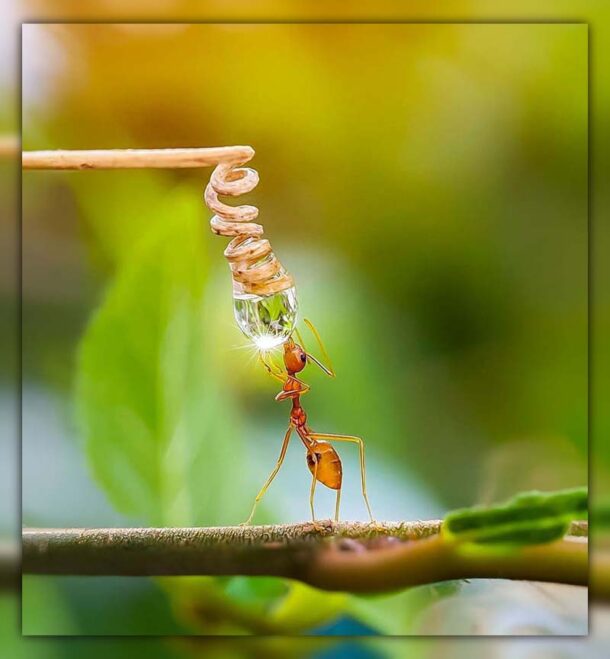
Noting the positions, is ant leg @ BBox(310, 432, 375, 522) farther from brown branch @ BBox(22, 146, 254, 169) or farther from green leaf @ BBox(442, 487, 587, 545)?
brown branch @ BBox(22, 146, 254, 169)

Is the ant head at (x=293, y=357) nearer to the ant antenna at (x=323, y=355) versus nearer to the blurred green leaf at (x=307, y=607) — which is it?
the ant antenna at (x=323, y=355)

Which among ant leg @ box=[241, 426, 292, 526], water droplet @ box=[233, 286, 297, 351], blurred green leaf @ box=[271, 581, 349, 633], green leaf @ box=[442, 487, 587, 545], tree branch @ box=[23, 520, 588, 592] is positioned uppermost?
water droplet @ box=[233, 286, 297, 351]

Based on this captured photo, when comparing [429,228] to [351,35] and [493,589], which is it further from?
[493,589]

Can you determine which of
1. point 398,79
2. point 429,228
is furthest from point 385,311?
point 398,79

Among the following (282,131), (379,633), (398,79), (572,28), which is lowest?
(379,633)

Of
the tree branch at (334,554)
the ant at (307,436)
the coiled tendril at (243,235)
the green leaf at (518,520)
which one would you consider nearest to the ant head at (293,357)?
the ant at (307,436)

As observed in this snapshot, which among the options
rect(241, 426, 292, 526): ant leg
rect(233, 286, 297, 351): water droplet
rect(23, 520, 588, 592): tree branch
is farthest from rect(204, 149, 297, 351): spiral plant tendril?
rect(23, 520, 588, 592): tree branch
